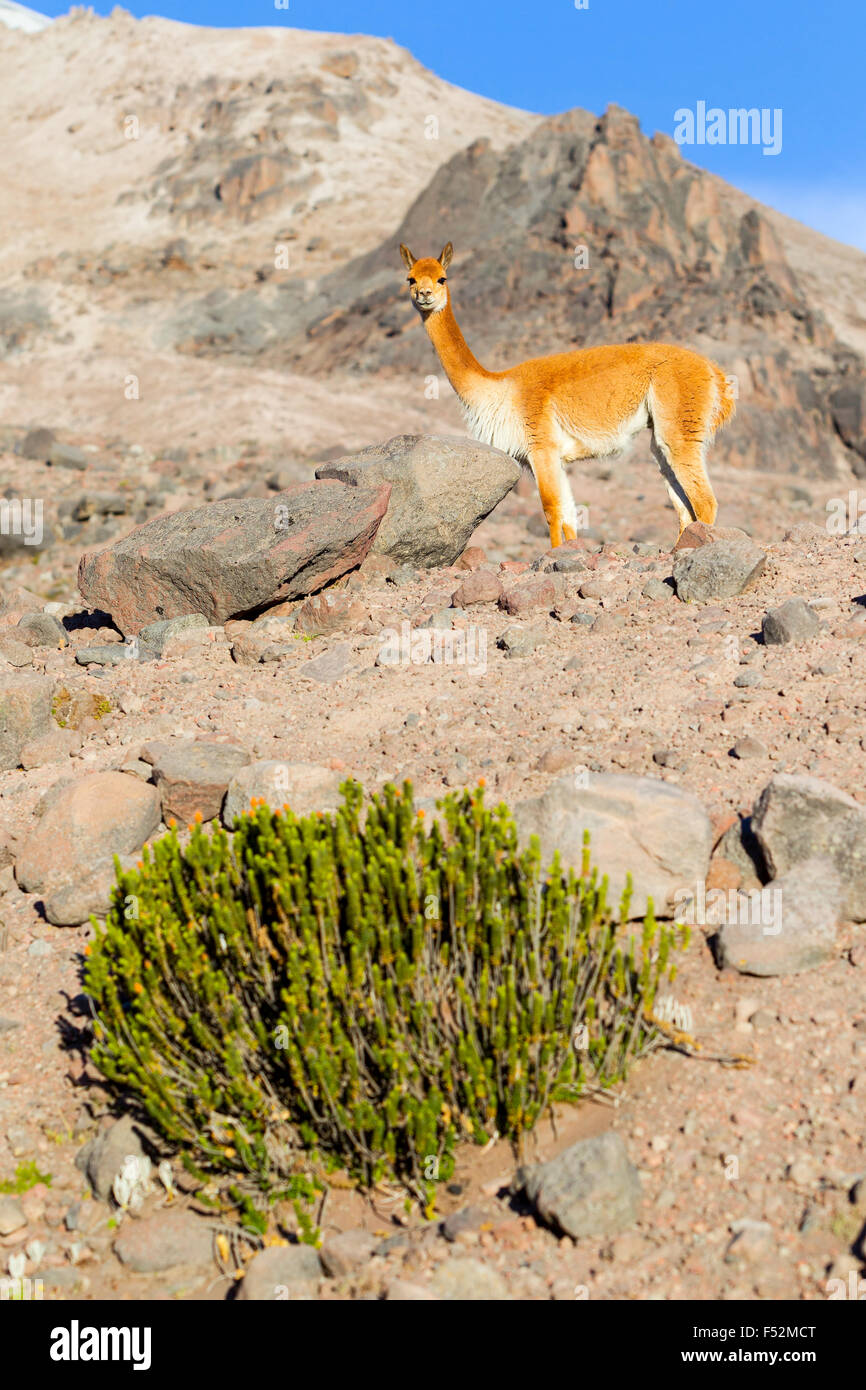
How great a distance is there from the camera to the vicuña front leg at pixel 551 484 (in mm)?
10359

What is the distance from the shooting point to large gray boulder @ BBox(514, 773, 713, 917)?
4.82m

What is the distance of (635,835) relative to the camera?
4883mm

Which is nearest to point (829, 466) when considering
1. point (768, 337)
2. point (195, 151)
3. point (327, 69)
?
point (768, 337)

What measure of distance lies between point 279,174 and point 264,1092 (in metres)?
47.4

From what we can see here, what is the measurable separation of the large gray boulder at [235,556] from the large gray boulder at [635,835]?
428 centimetres

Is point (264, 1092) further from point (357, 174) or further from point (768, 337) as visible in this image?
point (357, 174)

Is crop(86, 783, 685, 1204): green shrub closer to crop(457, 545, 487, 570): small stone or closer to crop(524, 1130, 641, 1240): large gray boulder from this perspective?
crop(524, 1130, 641, 1240): large gray boulder

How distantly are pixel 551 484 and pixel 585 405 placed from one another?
77 cm

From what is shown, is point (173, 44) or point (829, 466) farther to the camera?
point (173, 44)

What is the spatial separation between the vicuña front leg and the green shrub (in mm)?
6299

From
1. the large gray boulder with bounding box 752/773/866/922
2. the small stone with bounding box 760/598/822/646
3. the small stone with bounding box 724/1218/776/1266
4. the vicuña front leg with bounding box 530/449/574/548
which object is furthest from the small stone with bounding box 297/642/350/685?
the small stone with bounding box 724/1218/776/1266

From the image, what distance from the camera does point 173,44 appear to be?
6638 cm

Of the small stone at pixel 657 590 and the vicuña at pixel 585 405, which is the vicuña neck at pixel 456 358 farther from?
the small stone at pixel 657 590

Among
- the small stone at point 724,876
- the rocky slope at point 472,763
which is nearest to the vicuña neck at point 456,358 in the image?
the rocky slope at point 472,763
